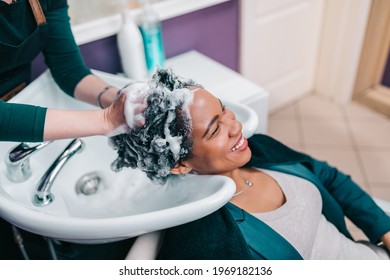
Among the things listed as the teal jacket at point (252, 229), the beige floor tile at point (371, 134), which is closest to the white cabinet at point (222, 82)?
the teal jacket at point (252, 229)

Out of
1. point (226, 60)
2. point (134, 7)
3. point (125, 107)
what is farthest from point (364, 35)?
point (125, 107)

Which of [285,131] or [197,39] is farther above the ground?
[197,39]

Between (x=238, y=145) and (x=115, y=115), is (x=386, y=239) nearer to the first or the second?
(x=238, y=145)

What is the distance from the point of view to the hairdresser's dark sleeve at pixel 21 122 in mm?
745

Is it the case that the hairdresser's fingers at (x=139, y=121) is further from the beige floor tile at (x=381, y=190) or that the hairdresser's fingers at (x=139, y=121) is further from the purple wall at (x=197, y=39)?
the beige floor tile at (x=381, y=190)

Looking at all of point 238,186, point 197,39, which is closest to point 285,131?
point 197,39

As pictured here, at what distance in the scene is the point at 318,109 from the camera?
269 cm

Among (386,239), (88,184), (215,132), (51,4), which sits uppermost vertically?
(51,4)

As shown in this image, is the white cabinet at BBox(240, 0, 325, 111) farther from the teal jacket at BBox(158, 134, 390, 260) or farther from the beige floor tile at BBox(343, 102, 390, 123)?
the teal jacket at BBox(158, 134, 390, 260)

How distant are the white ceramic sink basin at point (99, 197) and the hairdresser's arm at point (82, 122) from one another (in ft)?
0.56

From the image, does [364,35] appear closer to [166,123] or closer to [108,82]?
[108,82]

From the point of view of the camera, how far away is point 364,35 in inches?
94.4

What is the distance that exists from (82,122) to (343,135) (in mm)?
2045

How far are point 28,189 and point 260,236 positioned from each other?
1.96 ft
